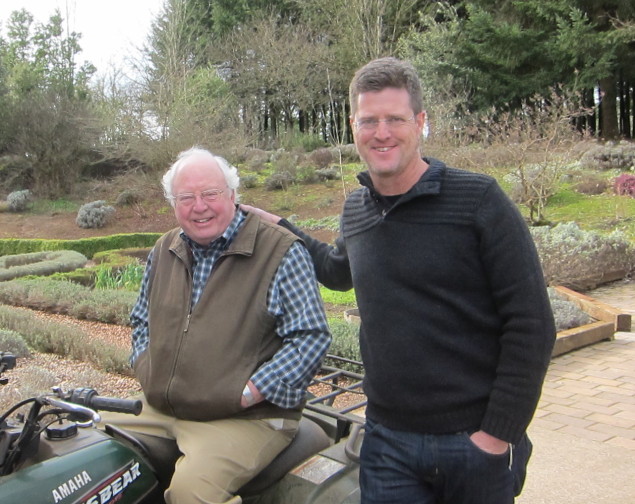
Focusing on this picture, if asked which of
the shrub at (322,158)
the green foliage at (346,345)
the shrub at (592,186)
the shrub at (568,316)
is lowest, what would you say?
the shrub at (568,316)

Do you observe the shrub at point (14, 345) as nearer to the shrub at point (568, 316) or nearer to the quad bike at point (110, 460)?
the quad bike at point (110, 460)

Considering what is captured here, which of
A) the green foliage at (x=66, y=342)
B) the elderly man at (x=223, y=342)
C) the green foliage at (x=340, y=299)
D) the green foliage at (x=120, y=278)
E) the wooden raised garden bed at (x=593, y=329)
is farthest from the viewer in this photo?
the green foliage at (x=120, y=278)

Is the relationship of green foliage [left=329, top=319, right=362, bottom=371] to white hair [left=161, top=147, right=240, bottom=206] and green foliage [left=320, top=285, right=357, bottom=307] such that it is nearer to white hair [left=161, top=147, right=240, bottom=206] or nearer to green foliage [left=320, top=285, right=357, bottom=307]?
green foliage [left=320, top=285, right=357, bottom=307]

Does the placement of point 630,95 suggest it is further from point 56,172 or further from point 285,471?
point 285,471

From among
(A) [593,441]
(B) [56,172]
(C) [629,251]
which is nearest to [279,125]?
(B) [56,172]

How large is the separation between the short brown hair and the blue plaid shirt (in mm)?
709

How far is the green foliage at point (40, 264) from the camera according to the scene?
35.7 feet

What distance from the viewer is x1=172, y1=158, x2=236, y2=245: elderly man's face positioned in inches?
96.0

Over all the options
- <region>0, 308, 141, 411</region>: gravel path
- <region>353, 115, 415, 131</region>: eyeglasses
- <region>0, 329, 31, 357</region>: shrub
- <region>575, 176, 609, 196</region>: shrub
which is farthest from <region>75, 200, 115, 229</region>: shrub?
<region>353, 115, 415, 131</region>: eyeglasses

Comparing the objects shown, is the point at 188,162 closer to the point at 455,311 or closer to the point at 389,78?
the point at 389,78

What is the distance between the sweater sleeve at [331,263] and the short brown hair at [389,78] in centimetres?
65

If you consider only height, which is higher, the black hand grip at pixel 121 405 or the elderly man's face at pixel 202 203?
the elderly man's face at pixel 202 203

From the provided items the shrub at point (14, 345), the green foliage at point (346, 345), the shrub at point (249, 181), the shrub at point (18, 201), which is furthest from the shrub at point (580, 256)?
the shrub at point (18, 201)

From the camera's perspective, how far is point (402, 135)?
1850 mm
